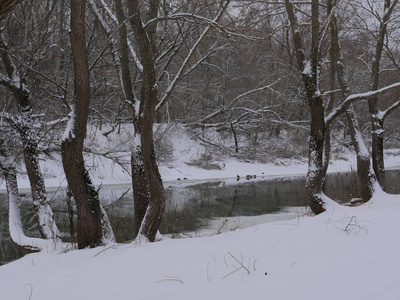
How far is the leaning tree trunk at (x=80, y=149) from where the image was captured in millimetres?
5555

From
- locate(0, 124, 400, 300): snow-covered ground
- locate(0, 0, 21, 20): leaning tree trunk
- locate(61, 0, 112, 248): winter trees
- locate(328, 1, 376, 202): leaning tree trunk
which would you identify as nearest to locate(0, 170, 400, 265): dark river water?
locate(328, 1, 376, 202): leaning tree trunk

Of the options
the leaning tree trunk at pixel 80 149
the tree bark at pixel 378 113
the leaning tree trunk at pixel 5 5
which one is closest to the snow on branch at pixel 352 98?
the tree bark at pixel 378 113

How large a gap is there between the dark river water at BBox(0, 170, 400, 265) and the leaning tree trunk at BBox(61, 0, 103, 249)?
2759mm

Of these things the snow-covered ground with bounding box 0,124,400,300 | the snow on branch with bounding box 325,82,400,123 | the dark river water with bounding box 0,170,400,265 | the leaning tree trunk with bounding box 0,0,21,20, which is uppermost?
the snow on branch with bounding box 325,82,400,123

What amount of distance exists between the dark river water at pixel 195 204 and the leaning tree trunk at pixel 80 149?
276cm

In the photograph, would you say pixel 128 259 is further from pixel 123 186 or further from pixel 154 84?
pixel 123 186

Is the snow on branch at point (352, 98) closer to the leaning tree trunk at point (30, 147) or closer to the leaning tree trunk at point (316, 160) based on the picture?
the leaning tree trunk at point (316, 160)

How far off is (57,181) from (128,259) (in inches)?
610

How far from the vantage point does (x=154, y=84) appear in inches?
226

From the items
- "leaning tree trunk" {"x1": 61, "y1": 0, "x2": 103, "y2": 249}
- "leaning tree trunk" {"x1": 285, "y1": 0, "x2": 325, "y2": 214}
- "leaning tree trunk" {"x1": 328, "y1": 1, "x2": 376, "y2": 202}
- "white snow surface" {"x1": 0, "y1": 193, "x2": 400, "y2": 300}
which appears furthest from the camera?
"leaning tree trunk" {"x1": 328, "y1": 1, "x2": 376, "y2": 202}

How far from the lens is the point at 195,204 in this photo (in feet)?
45.4

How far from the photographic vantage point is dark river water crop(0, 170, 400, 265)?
989 cm

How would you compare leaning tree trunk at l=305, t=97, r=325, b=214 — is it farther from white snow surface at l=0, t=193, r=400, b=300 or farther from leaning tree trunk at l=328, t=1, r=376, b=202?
white snow surface at l=0, t=193, r=400, b=300

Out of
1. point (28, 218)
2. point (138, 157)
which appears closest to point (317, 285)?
point (138, 157)
